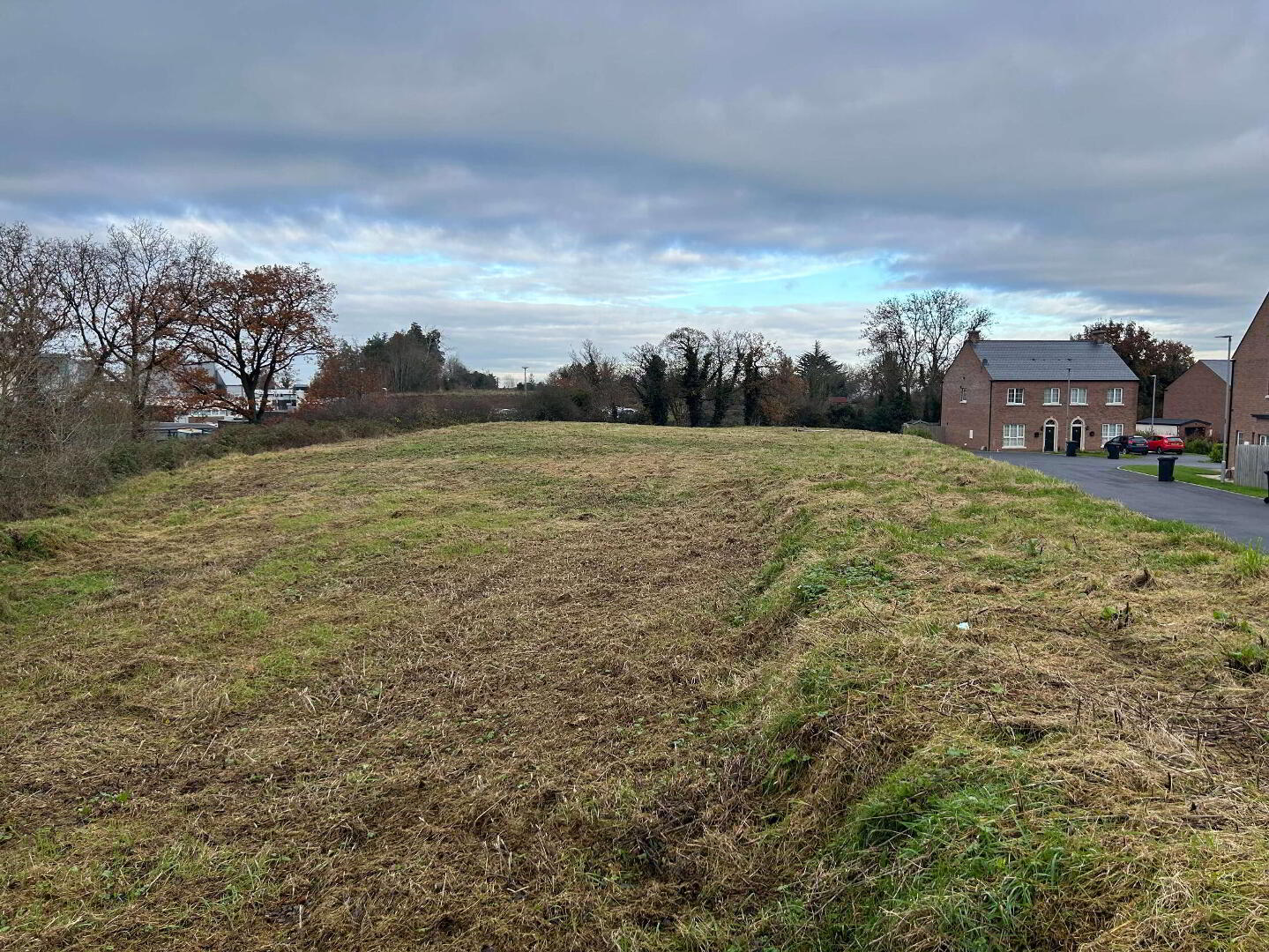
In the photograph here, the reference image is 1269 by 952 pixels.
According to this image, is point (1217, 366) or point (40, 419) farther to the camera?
point (1217, 366)

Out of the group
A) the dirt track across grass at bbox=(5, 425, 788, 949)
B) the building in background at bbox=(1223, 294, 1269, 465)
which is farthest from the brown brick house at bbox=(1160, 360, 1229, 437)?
the dirt track across grass at bbox=(5, 425, 788, 949)

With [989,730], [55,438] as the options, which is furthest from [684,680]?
[55,438]

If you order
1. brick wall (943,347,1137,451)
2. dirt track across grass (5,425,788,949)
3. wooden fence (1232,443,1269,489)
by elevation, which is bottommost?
dirt track across grass (5,425,788,949)

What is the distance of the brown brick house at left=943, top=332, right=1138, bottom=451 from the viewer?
172ft

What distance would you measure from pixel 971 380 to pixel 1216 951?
5856 centimetres

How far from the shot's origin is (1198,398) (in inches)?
2356

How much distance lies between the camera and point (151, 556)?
1041cm

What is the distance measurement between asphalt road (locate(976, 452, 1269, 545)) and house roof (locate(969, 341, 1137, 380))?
79.2 ft

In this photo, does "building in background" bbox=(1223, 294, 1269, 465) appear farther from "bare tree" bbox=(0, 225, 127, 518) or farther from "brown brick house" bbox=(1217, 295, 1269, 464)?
"bare tree" bbox=(0, 225, 127, 518)

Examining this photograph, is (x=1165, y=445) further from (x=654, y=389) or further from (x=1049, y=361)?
(x=654, y=389)

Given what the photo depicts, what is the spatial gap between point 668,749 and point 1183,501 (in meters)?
20.1

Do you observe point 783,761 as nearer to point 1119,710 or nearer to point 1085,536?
point 1119,710

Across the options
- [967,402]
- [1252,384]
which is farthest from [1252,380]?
[967,402]

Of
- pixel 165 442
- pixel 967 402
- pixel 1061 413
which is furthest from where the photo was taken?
pixel 967 402
